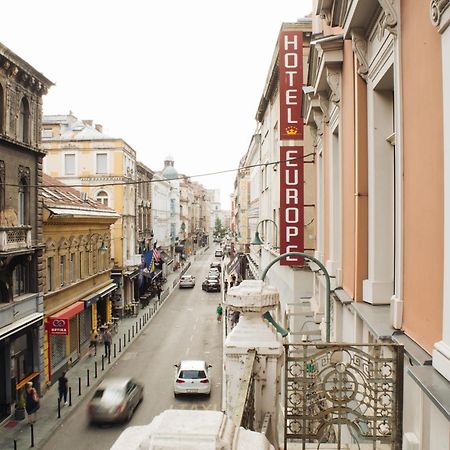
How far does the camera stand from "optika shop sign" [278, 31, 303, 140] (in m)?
16.0

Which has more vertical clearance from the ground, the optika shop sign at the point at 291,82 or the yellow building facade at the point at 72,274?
the optika shop sign at the point at 291,82

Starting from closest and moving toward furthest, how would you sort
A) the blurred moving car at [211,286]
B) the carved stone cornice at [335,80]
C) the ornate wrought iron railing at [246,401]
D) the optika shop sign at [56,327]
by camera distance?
the ornate wrought iron railing at [246,401]
the carved stone cornice at [335,80]
the optika shop sign at [56,327]
the blurred moving car at [211,286]

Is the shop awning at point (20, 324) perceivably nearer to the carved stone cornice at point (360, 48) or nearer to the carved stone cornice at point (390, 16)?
the carved stone cornice at point (360, 48)

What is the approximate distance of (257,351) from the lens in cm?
566

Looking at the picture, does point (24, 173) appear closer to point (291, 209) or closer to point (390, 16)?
point (291, 209)

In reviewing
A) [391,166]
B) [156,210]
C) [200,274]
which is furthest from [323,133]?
[200,274]

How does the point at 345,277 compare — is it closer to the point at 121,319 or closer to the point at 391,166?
the point at 391,166

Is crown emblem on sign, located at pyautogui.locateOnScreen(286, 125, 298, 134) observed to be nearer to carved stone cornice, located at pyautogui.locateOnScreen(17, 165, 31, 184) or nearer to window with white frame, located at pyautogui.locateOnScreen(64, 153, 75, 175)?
carved stone cornice, located at pyautogui.locateOnScreen(17, 165, 31, 184)

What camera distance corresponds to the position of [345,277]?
29.3 feet

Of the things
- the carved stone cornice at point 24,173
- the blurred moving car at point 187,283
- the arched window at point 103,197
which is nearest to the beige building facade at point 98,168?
the arched window at point 103,197

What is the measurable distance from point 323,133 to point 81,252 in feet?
68.5

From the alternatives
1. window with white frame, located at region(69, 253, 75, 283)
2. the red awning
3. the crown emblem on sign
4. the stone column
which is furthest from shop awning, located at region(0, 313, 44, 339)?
the stone column

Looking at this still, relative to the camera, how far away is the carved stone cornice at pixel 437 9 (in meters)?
3.74

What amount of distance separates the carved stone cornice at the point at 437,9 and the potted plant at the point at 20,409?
18949 mm
